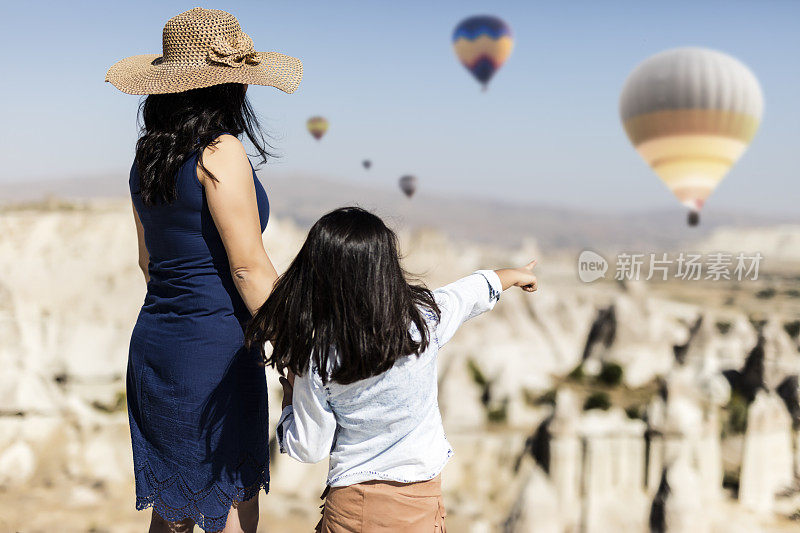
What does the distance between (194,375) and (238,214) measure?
0.26m

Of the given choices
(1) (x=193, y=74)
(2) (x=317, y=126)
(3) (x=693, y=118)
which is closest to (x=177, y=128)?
(1) (x=193, y=74)

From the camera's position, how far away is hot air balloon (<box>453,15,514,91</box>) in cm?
1669

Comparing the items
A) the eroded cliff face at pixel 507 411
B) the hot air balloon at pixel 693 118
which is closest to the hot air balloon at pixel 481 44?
the hot air balloon at pixel 693 118

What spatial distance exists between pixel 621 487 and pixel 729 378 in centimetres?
306

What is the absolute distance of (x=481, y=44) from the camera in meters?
16.6

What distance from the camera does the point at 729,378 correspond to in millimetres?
8844

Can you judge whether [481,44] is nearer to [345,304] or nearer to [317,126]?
[317,126]

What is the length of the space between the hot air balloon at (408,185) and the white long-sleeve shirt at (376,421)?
19.5 metres

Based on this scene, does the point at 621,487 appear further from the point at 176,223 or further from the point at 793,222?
the point at 793,222

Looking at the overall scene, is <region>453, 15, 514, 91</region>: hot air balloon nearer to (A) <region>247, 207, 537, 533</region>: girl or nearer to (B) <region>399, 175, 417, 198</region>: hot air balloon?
(B) <region>399, 175, 417, 198</region>: hot air balloon

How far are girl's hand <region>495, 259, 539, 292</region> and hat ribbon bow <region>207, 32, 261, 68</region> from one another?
0.53 m

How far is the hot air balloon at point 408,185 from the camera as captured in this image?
20516 mm

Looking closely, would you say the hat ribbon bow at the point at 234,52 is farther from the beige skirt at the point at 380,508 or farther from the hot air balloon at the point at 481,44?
the hot air balloon at the point at 481,44

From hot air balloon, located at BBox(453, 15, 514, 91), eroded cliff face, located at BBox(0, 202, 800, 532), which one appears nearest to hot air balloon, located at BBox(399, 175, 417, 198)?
hot air balloon, located at BBox(453, 15, 514, 91)
